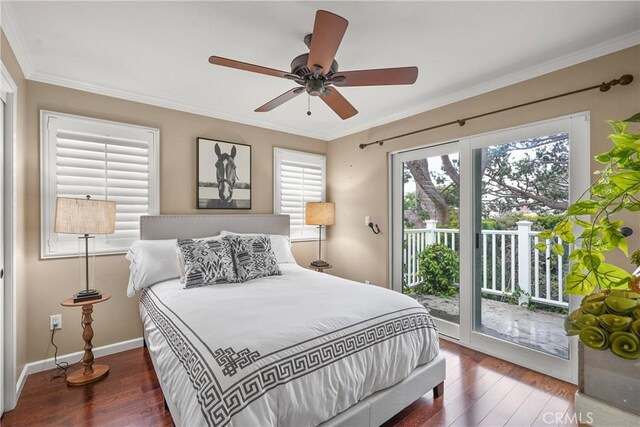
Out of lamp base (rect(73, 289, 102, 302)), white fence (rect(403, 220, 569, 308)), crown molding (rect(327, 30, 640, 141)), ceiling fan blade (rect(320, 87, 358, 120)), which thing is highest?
crown molding (rect(327, 30, 640, 141))

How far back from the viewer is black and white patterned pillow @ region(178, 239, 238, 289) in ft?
8.18

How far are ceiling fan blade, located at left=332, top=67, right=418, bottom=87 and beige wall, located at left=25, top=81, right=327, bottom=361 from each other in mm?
2141

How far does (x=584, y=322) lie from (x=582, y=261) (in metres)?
0.14

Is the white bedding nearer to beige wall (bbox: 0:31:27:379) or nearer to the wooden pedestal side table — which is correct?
the wooden pedestal side table

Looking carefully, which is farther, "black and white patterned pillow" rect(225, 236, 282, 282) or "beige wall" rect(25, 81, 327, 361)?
"black and white patterned pillow" rect(225, 236, 282, 282)

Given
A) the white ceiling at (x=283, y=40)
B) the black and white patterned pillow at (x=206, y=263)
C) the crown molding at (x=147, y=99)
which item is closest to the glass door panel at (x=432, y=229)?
the white ceiling at (x=283, y=40)

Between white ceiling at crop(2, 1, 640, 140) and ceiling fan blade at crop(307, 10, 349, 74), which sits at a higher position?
white ceiling at crop(2, 1, 640, 140)

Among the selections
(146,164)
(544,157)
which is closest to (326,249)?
(146,164)

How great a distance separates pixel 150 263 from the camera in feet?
8.78

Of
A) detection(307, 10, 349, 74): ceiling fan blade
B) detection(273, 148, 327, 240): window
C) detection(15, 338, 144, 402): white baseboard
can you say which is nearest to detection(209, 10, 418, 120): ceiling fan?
detection(307, 10, 349, 74): ceiling fan blade

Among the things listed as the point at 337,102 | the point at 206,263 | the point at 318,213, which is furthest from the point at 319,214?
the point at 337,102

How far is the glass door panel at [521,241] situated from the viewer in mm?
2529

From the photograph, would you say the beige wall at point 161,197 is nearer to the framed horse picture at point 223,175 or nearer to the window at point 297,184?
the framed horse picture at point 223,175

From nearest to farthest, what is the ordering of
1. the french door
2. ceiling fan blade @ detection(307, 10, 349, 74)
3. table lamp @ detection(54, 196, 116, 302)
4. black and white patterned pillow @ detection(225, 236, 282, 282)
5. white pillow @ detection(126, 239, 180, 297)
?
1. ceiling fan blade @ detection(307, 10, 349, 74)
2. table lamp @ detection(54, 196, 116, 302)
3. the french door
4. white pillow @ detection(126, 239, 180, 297)
5. black and white patterned pillow @ detection(225, 236, 282, 282)
